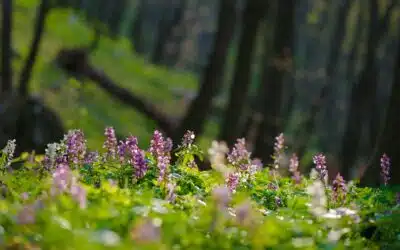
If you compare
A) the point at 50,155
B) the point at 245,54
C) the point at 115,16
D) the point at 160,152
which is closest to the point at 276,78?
the point at 245,54

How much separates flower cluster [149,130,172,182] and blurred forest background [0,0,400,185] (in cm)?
391

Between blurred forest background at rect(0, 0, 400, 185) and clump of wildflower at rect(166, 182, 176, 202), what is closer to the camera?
clump of wildflower at rect(166, 182, 176, 202)

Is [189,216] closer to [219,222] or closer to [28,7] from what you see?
[219,222]

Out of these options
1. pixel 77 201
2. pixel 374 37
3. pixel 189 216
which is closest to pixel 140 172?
pixel 189 216

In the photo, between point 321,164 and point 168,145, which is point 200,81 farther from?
point 321,164

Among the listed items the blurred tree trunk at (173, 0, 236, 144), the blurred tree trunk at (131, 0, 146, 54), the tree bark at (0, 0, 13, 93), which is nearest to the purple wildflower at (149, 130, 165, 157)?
the blurred tree trunk at (173, 0, 236, 144)

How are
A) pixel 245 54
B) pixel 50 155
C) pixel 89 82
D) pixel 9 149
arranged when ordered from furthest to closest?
pixel 89 82
pixel 245 54
pixel 9 149
pixel 50 155

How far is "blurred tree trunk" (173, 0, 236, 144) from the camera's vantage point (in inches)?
516

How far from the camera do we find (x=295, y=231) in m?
3.68

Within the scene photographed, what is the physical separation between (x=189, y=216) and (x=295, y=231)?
667mm

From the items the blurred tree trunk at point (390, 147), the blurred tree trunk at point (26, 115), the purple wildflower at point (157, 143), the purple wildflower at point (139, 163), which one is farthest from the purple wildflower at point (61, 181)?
the blurred tree trunk at point (26, 115)

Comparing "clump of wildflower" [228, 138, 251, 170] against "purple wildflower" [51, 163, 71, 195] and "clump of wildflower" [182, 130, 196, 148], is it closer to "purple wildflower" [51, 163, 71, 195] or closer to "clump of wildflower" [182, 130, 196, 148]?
"clump of wildflower" [182, 130, 196, 148]

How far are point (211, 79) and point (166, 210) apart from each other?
995cm

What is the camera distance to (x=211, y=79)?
13.6 m
